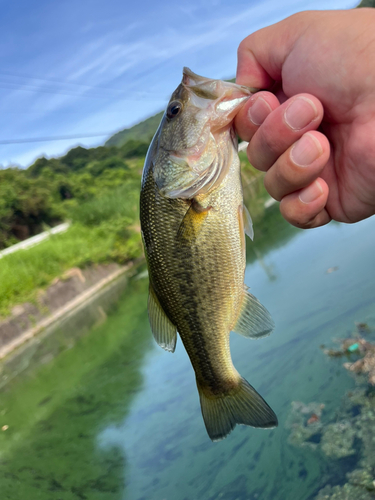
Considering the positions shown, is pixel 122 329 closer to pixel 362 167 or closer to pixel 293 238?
pixel 293 238

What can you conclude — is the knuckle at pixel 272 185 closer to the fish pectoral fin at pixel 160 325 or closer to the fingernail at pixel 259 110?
the fingernail at pixel 259 110

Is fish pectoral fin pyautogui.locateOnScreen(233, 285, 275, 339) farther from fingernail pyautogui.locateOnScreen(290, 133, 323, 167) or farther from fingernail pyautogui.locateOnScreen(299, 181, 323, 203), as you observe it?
fingernail pyautogui.locateOnScreen(290, 133, 323, 167)

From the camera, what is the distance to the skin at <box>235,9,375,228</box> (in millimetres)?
1851

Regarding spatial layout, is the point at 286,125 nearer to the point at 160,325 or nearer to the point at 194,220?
the point at 194,220

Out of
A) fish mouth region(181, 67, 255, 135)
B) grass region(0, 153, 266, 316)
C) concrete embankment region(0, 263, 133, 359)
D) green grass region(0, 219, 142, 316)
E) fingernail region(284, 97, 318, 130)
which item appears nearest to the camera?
fingernail region(284, 97, 318, 130)

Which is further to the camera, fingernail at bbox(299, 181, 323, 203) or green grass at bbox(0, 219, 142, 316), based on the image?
green grass at bbox(0, 219, 142, 316)

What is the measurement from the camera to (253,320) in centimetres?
221

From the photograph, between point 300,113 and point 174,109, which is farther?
point 174,109

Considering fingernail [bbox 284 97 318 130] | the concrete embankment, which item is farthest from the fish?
the concrete embankment

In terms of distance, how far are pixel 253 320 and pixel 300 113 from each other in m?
1.07

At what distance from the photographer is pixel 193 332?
2236 millimetres

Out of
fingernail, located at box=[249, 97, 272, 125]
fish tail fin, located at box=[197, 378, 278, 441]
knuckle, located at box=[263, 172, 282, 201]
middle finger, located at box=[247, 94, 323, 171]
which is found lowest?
fish tail fin, located at box=[197, 378, 278, 441]

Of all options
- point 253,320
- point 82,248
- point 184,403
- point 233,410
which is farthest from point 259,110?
point 82,248

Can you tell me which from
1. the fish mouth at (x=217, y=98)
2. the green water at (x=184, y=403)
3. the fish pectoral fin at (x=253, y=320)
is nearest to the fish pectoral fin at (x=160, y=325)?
the fish pectoral fin at (x=253, y=320)
